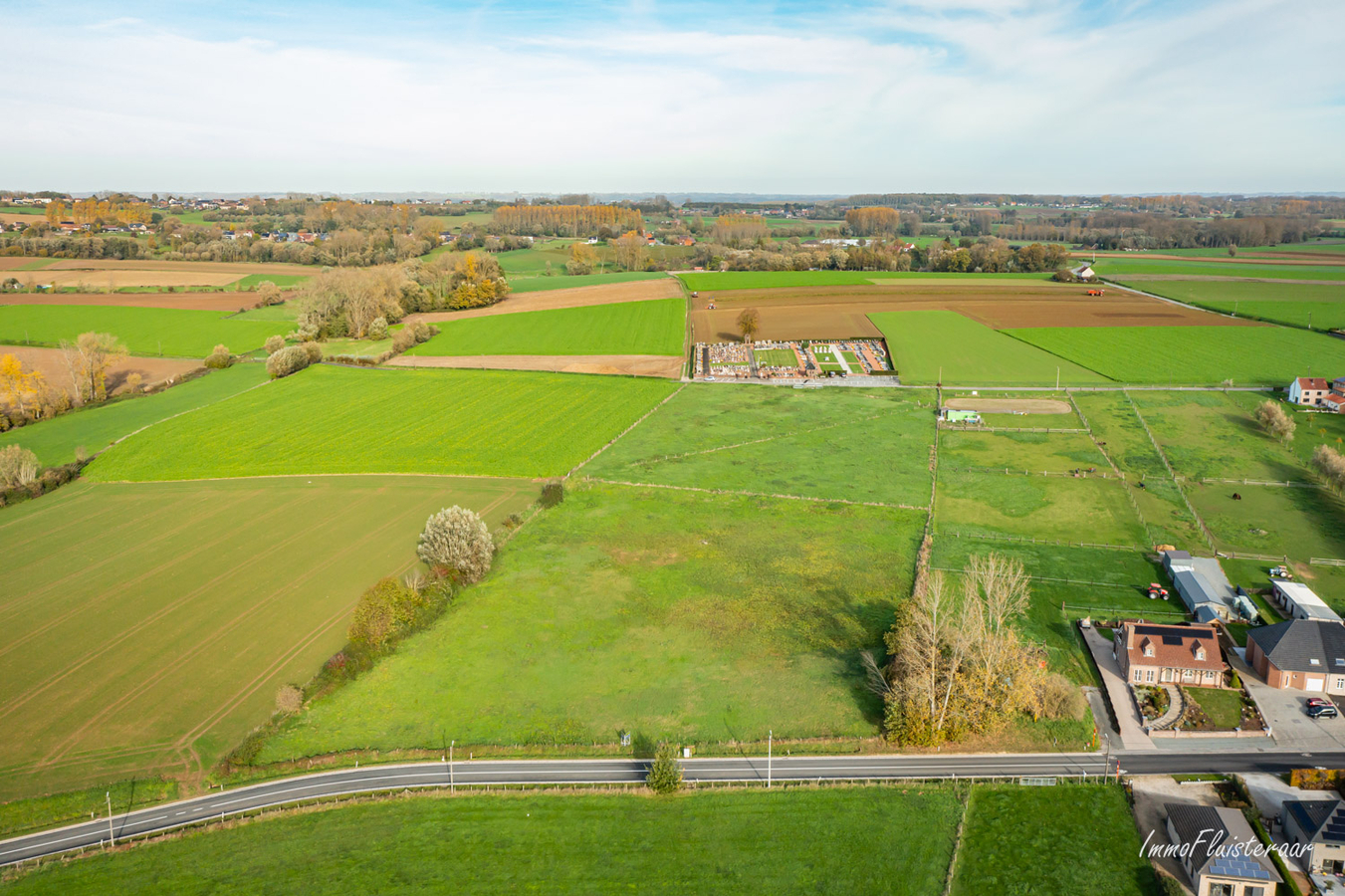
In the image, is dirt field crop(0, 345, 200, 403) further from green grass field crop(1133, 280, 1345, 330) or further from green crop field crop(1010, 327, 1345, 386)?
green grass field crop(1133, 280, 1345, 330)

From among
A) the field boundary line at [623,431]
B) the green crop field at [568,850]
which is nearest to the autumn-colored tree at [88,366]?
the field boundary line at [623,431]

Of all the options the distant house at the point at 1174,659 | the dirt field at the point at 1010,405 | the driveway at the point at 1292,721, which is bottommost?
the driveway at the point at 1292,721

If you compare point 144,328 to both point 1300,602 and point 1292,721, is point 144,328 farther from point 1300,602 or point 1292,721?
point 1300,602

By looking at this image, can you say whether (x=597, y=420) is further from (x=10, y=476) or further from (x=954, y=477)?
(x=10, y=476)

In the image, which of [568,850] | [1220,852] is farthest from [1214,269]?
[568,850]

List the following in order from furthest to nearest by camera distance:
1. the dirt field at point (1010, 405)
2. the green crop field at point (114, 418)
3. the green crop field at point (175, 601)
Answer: the dirt field at point (1010, 405), the green crop field at point (114, 418), the green crop field at point (175, 601)

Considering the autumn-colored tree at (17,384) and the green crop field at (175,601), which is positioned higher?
the autumn-colored tree at (17,384)

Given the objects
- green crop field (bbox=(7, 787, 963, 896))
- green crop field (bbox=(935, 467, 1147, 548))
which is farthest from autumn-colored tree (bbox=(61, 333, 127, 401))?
green crop field (bbox=(935, 467, 1147, 548))

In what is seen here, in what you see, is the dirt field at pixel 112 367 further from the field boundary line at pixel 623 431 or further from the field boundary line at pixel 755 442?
the field boundary line at pixel 755 442
